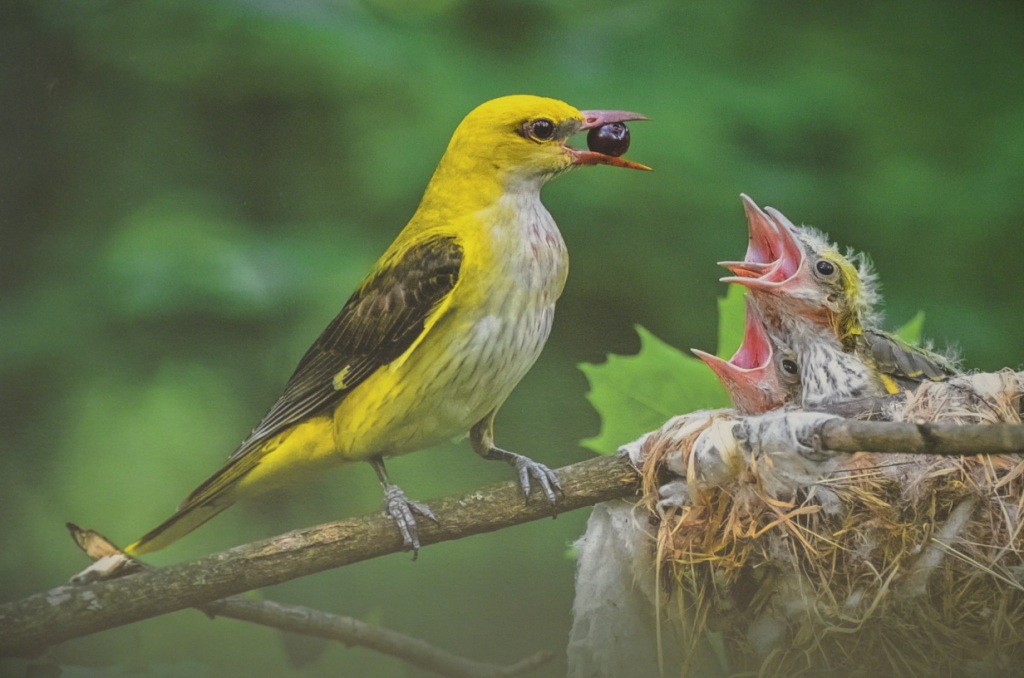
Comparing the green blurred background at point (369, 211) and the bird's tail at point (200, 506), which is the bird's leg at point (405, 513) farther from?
the bird's tail at point (200, 506)

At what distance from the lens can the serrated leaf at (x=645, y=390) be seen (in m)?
1.99

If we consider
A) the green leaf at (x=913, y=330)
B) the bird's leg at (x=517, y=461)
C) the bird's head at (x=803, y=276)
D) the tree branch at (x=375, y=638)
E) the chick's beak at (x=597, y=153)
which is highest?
the chick's beak at (x=597, y=153)

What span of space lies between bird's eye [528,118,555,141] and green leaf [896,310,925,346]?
790mm

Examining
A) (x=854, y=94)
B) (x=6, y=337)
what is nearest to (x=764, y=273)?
(x=854, y=94)

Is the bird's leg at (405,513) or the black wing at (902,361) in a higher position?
the black wing at (902,361)

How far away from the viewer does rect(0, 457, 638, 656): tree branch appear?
170 cm

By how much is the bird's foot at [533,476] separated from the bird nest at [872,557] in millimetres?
158

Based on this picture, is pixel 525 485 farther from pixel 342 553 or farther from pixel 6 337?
pixel 6 337

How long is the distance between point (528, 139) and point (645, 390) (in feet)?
1.71

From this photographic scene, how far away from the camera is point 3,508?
189cm

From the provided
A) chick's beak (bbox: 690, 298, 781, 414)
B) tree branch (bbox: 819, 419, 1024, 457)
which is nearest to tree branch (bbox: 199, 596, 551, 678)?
chick's beak (bbox: 690, 298, 781, 414)

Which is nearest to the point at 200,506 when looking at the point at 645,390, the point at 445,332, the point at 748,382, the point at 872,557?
the point at 445,332

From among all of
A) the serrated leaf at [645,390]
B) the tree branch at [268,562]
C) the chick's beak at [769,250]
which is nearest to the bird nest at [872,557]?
the tree branch at [268,562]

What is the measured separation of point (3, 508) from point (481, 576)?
867mm
